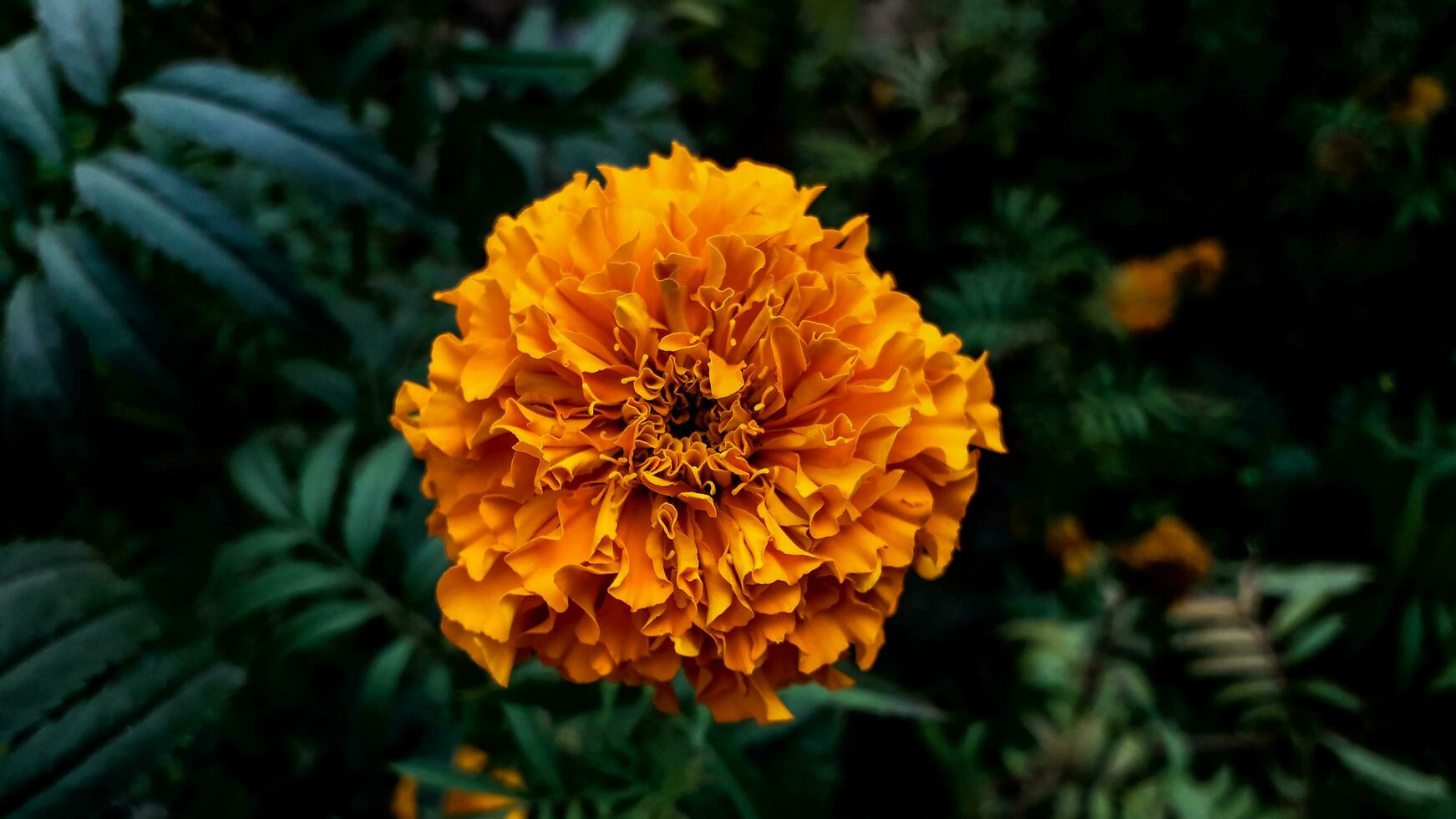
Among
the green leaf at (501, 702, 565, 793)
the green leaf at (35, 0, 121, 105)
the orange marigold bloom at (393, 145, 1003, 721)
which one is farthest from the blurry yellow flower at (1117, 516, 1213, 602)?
the green leaf at (35, 0, 121, 105)

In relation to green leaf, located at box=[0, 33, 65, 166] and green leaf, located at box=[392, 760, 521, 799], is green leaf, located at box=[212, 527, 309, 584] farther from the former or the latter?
green leaf, located at box=[0, 33, 65, 166]

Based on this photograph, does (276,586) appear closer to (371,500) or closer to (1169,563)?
(371,500)

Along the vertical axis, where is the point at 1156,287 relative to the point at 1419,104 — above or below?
below

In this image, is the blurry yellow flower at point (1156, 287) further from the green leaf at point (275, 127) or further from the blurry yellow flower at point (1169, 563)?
the green leaf at point (275, 127)

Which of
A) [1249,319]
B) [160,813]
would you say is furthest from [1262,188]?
[160,813]

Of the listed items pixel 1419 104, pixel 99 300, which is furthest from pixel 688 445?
pixel 1419 104

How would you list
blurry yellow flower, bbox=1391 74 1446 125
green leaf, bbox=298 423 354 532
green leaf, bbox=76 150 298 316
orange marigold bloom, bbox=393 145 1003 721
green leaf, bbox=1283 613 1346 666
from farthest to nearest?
blurry yellow flower, bbox=1391 74 1446 125
green leaf, bbox=1283 613 1346 666
green leaf, bbox=298 423 354 532
green leaf, bbox=76 150 298 316
orange marigold bloom, bbox=393 145 1003 721
